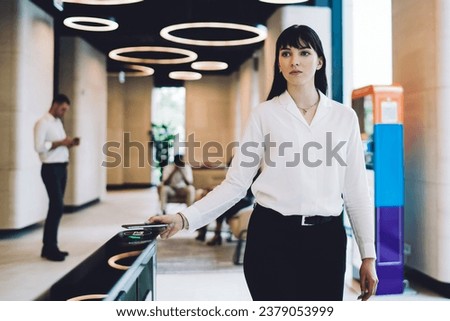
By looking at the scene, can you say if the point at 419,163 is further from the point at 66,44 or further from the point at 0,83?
the point at 66,44

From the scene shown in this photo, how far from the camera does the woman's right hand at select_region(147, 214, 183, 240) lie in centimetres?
118

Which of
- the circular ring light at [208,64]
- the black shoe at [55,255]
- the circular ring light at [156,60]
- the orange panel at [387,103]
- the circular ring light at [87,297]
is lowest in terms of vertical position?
the black shoe at [55,255]

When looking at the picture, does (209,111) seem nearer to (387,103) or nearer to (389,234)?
(387,103)

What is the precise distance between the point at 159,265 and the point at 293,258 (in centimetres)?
294

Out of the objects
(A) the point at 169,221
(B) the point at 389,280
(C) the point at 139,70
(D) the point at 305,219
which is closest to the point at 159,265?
(B) the point at 389,280

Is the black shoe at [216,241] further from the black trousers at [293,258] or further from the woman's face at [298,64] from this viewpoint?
the woman's face at [298,64]

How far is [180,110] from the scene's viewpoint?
1281 centimetres

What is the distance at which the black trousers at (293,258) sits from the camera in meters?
1.15

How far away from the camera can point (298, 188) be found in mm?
1136

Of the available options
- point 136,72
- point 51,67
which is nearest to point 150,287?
point 51,67

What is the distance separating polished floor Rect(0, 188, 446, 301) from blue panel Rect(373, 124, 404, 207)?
67 cm

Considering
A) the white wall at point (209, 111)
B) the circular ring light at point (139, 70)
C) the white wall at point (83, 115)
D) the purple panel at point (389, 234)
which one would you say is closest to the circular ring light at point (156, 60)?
the white wall at point (83, 115)

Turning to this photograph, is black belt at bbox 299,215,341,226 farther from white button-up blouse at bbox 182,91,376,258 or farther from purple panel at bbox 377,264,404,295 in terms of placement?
purple panel at bbox 377,264,404,295

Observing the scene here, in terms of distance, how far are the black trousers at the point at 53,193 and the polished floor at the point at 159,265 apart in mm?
212
